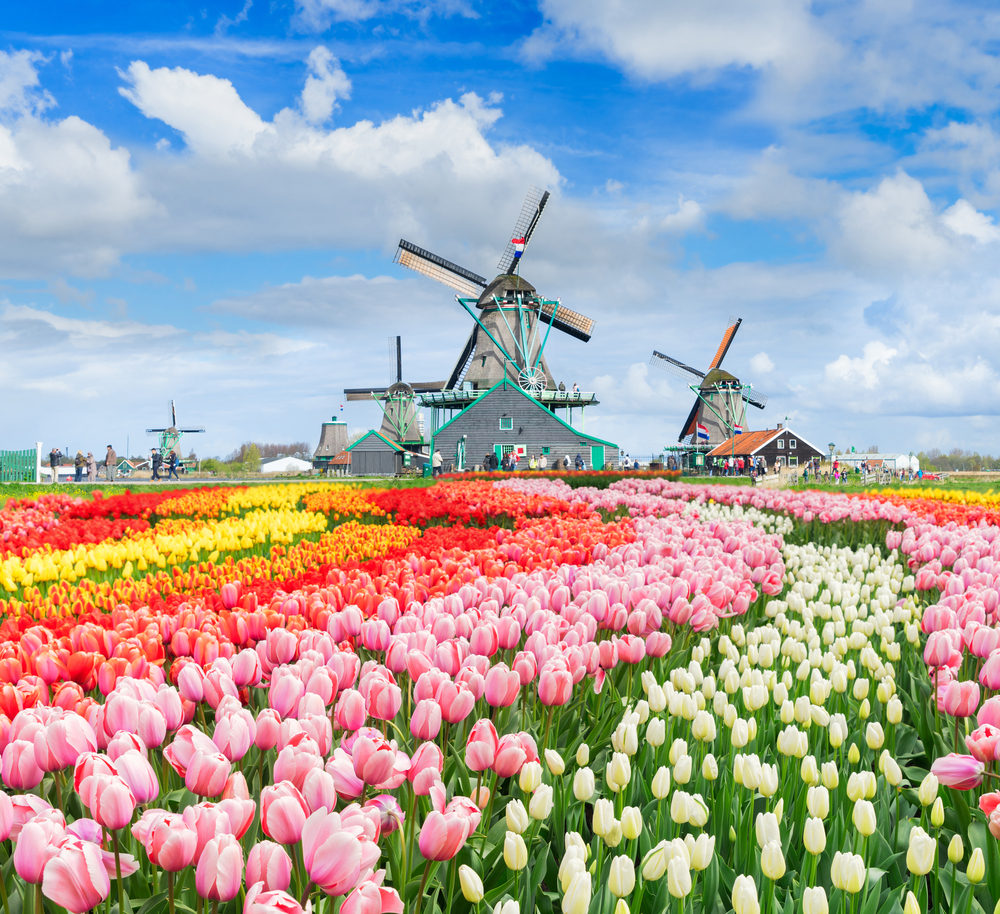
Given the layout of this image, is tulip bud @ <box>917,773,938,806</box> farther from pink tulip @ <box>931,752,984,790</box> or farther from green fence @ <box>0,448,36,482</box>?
green fence @ <box>0,448,36,482</box>

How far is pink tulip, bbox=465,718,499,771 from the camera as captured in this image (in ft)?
6.23

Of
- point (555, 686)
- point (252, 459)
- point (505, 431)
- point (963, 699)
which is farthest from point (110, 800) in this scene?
point (252, 459)

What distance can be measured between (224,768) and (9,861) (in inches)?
23.2

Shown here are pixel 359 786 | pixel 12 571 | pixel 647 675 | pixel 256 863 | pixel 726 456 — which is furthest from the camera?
pixel 726 456

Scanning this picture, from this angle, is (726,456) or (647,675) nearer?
(647,675)

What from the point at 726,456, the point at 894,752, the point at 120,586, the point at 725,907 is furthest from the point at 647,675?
the point at 726,456

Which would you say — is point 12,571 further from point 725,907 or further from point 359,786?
point 725,907

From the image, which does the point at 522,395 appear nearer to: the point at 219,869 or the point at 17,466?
the point at 17,466

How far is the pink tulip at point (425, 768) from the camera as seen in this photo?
173 cm

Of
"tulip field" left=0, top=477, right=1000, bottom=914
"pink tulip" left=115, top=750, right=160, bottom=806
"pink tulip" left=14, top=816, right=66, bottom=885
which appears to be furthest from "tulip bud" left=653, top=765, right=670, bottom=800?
"pink tulip" left=14, top=816, right=66, bottom=885

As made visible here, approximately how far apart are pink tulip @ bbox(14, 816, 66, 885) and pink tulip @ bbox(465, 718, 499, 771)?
2.96 ft

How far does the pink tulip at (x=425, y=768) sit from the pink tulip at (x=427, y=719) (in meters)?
0.20

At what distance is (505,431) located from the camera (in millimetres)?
44062

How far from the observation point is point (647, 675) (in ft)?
8.61
